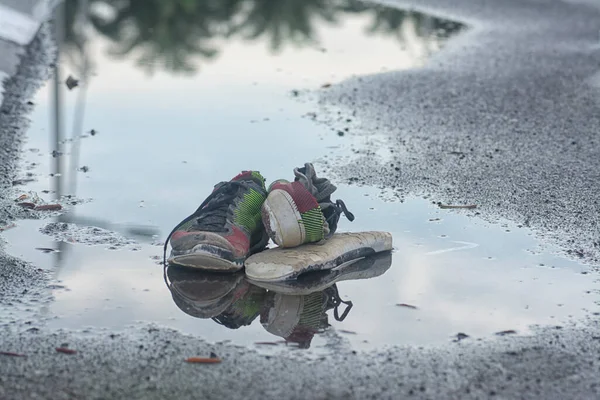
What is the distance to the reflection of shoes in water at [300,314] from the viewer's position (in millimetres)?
4375

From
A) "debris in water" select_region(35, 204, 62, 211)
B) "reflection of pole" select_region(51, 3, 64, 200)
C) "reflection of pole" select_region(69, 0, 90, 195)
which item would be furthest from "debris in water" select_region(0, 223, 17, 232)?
"reflection of pole" select_region(69, 0, 90, 195)

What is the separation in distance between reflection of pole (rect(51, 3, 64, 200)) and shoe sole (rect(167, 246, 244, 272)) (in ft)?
4.51

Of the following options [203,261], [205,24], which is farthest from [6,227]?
[205,24]

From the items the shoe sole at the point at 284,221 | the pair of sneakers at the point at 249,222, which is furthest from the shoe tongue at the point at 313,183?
the shoe sole at the point at 284,221

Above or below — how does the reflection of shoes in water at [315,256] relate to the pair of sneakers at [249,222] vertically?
below

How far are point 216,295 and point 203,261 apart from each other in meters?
0.27

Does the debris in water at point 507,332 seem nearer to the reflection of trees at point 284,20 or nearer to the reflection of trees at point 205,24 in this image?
the reflection of trees at point 205,24

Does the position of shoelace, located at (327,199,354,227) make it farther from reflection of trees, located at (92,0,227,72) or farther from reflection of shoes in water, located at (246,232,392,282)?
reflection of trees, located at (92,0,227,72)

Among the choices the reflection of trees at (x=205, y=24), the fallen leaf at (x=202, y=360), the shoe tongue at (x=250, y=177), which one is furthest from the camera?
the reflection of trees at (x=205, y=24)

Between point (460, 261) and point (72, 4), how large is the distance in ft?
28.2

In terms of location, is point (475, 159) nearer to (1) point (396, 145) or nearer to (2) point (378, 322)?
(1) point (396, 145)

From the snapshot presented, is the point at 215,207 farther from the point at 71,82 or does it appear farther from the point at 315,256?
the point at 71,82

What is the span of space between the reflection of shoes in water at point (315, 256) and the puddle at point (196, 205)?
0.10m

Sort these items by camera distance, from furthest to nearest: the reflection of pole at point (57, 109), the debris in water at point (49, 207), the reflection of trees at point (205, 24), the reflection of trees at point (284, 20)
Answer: the reflection of trees at point (284, 20), the reflection of trees at point (205, 24), the reflection of pole at point (57, 109), the debris in water at point (49, 207)
